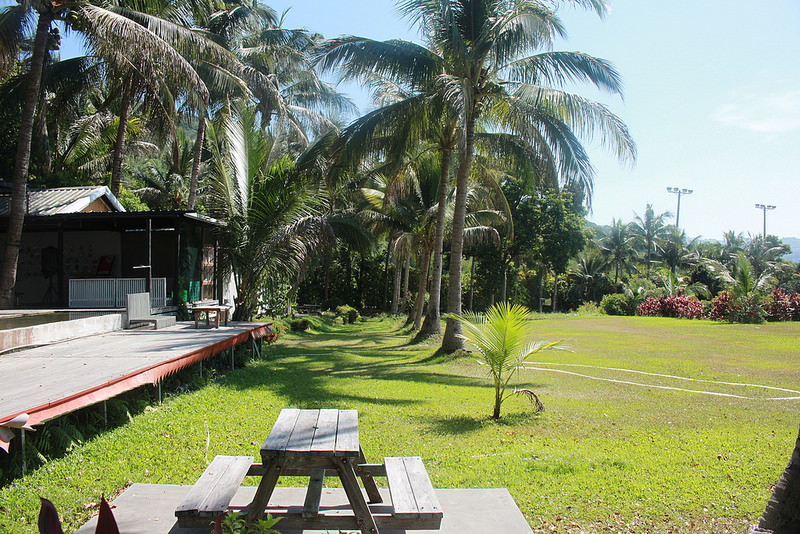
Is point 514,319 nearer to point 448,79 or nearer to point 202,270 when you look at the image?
point 448,79

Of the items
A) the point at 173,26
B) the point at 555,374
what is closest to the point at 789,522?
the point at 555,374

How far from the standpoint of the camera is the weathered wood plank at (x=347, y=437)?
308cm

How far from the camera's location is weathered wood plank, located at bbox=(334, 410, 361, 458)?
10.1ft

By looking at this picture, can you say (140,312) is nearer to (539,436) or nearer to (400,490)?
(539,436)

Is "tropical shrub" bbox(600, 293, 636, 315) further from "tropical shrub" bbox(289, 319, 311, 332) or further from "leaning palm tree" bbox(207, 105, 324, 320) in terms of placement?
"leaning palm tree" bbox(207, 105, 324, 320)

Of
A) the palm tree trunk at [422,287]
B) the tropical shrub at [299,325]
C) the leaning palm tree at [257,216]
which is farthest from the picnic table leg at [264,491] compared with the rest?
the tropical shrub at [299,325]

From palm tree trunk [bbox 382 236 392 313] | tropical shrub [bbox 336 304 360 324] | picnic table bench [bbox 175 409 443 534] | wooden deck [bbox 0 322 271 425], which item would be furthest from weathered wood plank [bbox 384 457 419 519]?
palm tree trunk [bbox 382 236 392 313]

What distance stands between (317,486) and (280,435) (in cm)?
49

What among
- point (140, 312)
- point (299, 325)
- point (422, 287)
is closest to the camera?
point (140, 312)

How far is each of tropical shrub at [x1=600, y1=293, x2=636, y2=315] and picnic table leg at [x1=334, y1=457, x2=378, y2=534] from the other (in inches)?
1326

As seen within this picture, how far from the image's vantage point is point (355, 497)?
3.11 meters

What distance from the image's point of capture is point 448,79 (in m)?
12.0

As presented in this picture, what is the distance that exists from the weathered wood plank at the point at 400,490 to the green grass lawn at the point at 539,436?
1.06 meters

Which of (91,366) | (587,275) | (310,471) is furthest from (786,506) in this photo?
(587,275)
